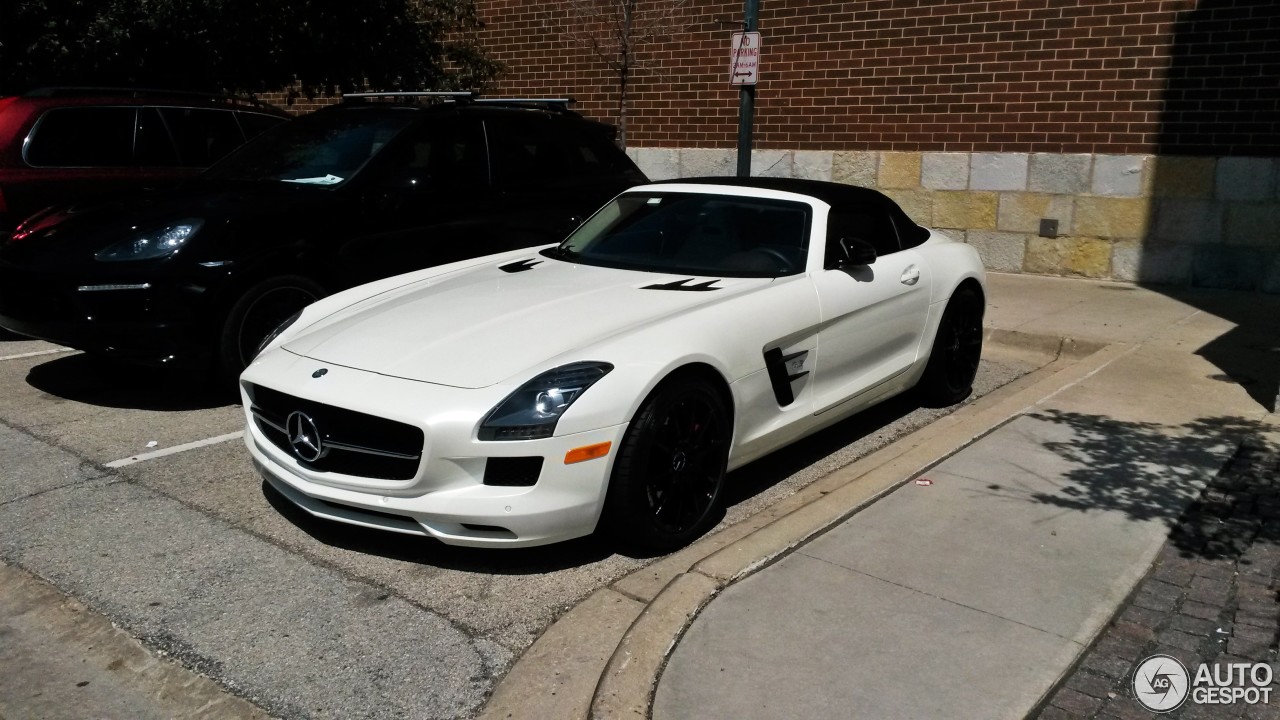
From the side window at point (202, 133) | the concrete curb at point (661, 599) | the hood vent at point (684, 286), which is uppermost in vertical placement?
the side window at point (202, 133)

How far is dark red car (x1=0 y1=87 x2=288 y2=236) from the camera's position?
7.70 meters

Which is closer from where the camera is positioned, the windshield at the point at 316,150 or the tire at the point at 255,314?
the tire at the point at 255,314

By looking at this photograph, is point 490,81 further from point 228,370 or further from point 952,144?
point 228,370

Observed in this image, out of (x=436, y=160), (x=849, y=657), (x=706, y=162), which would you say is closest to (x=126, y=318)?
(x=436, y=160)

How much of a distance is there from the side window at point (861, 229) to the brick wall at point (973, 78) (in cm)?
Answer: 521

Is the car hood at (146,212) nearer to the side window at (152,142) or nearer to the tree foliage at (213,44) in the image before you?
the side window at (152,142)

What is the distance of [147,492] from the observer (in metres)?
4.93

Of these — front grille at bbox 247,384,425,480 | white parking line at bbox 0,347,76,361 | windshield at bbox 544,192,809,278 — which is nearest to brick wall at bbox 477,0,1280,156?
windshield at bbox 544,192,809,278

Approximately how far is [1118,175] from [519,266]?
22.5 ft

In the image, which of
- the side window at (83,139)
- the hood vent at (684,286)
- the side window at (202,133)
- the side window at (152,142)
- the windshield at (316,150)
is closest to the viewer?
the hood vent at (684,286)

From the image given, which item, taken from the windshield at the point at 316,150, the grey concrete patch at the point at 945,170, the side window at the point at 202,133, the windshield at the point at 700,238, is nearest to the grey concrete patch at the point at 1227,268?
the grey concrete patch at the point at 945,170

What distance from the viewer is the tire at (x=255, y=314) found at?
6.15 metres

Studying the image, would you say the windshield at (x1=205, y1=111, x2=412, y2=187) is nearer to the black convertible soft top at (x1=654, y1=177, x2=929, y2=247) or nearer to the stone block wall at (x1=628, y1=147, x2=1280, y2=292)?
the black convertible soft top at (x1=654, y1=177, x2=929, y2=247)

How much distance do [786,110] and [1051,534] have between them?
8513 millimetres
